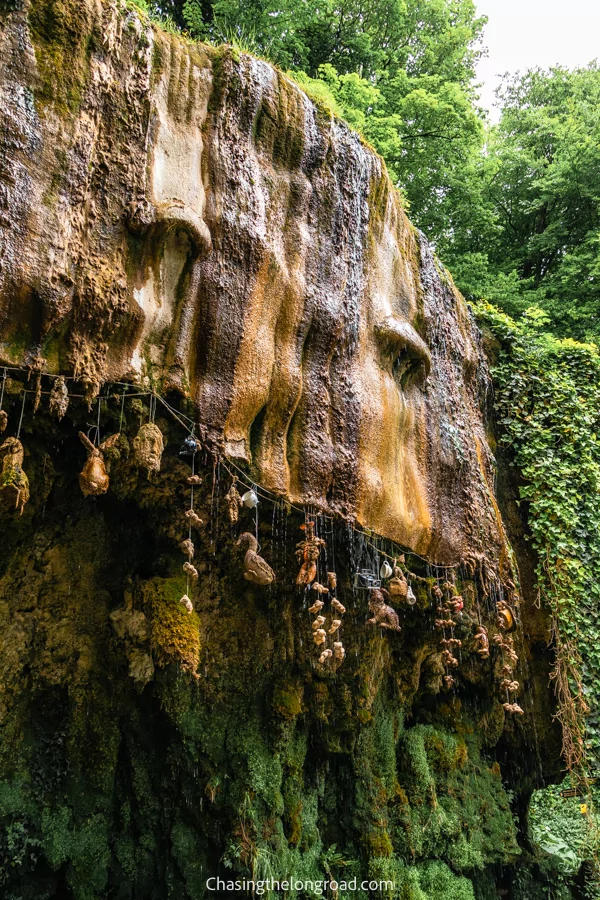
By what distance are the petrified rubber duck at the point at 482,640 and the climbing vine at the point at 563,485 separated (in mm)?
1268

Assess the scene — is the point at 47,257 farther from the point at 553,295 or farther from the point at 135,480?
the point at 553,295

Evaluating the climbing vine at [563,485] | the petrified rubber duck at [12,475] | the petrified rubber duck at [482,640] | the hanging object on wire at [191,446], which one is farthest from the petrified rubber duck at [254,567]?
the climbing vine at [563,485]

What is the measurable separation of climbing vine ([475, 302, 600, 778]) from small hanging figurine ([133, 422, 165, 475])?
535cm

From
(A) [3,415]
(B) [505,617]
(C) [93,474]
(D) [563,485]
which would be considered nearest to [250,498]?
(C) [93,474]

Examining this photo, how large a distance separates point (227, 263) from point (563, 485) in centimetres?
541

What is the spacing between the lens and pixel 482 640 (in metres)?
6.33

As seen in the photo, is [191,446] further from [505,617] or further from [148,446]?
[505,617]

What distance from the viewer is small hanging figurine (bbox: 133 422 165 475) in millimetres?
3953

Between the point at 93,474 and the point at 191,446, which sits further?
the point at 191,446

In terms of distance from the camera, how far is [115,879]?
5402 millimetres

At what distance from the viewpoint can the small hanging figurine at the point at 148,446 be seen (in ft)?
13.0

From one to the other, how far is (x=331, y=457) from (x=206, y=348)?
138 centimetres

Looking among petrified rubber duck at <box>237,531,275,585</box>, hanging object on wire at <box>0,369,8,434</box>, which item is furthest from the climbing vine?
hanging object on wire at <box>0,369,8,434</box>

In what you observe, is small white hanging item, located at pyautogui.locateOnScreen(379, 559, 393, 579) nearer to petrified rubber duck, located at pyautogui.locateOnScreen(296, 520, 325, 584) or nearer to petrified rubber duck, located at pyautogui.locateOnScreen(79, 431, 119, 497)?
petrified rubber duck, located at pyautogui.locateOnScreen(296, 520, 325, 584)
